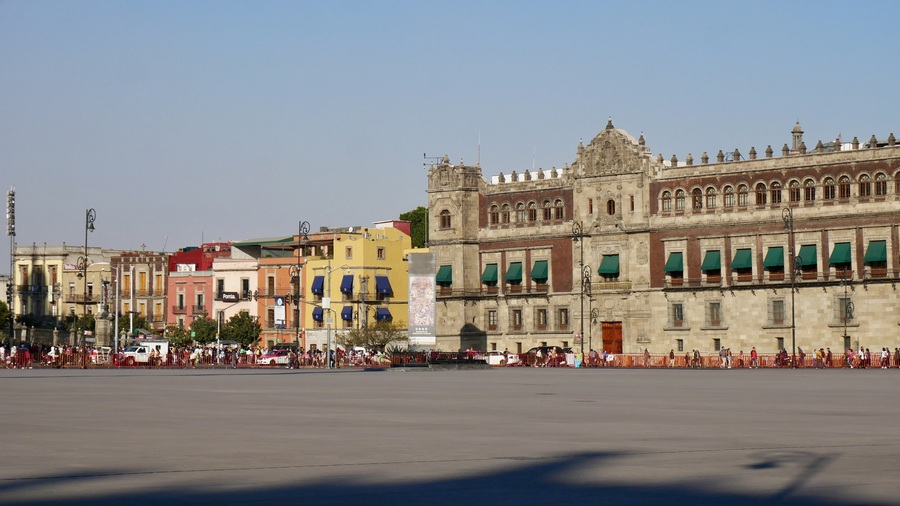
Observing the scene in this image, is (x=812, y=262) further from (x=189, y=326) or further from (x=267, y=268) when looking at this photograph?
(x=189, y=326)

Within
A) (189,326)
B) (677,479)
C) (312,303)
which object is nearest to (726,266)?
(312,303)

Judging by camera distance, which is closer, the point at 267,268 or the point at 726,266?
the point at 726,266

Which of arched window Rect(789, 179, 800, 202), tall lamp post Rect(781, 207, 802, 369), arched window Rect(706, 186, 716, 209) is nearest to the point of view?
tall lamp post Rect(781, 207, 802, 369)

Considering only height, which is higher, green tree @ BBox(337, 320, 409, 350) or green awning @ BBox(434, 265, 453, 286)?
green awning @ BBox(434, 265, 453, 286)

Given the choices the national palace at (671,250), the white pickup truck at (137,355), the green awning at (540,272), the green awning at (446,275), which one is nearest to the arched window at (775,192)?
the national palace at (671,250)

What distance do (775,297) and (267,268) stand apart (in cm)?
4530

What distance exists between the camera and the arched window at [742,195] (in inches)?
3782

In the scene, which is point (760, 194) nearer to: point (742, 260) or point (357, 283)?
point (742, 260)

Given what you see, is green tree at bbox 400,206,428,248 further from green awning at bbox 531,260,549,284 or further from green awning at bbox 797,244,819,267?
green awning at bbox 797,244,819,267

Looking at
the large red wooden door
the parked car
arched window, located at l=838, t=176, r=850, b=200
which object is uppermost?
Answer: arched window, located at l=838, t=176, r=850, b=200

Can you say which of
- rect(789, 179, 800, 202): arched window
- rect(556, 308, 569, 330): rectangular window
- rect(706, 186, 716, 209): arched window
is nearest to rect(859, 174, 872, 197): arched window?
rect(789, 179, 800, 202): arched window

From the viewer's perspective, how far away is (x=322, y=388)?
46.5 meters

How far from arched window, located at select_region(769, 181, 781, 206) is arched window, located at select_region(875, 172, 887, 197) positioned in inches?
251

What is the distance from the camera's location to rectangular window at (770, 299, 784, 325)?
93.9 metres
